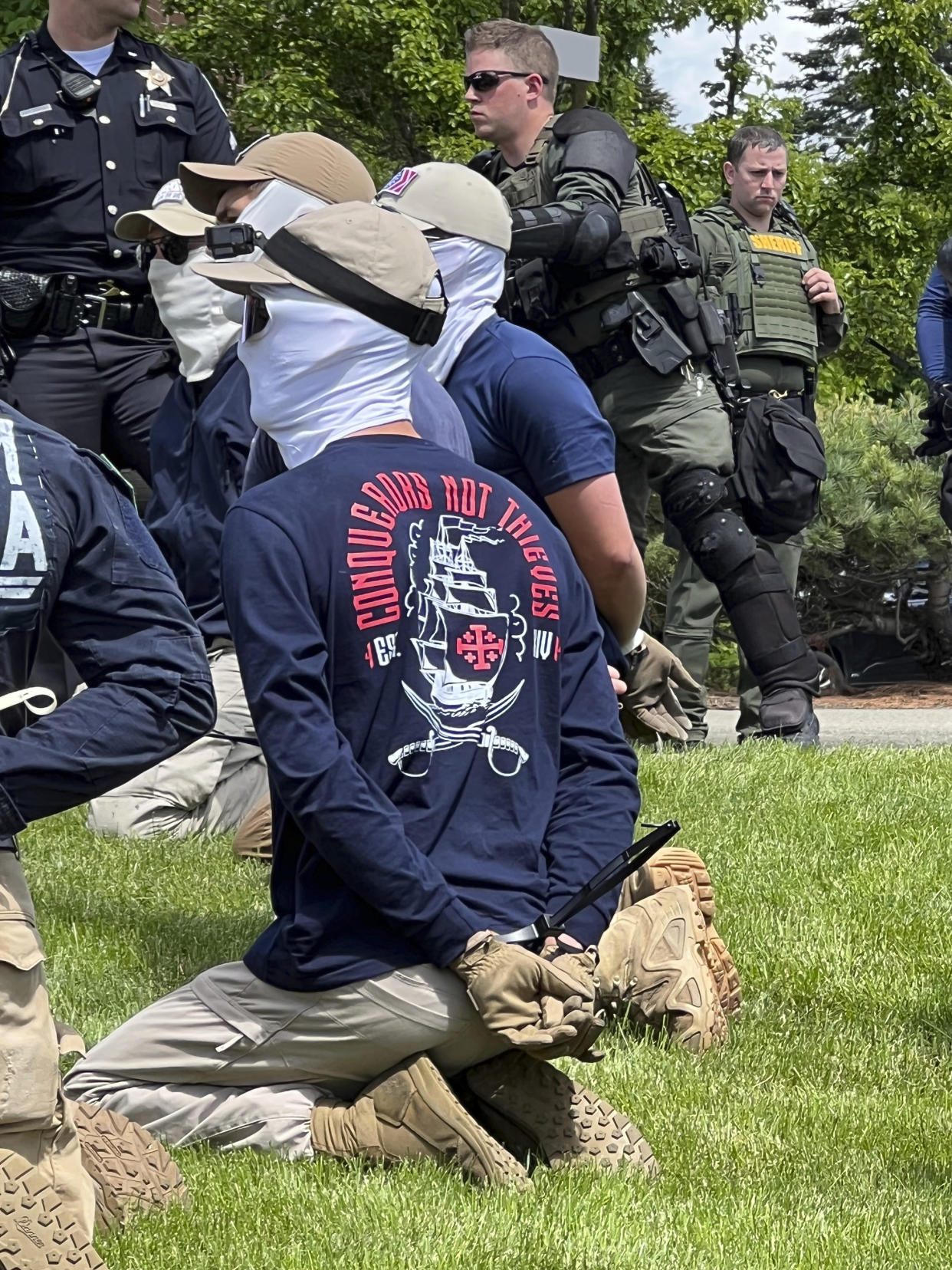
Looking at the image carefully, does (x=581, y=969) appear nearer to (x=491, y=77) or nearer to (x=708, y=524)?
(x=491, y=77)

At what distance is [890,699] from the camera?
1399 centimetres

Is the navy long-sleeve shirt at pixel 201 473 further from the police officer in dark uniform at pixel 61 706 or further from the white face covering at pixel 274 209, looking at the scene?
the police officer in dark uniform at pixel 61 706

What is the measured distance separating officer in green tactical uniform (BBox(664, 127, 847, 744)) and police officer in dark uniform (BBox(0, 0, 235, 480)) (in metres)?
2.89

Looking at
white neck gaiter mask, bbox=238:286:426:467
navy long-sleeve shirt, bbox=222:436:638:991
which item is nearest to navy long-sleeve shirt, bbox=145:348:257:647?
white neck gaiter mask, bbox=238:286:426:467

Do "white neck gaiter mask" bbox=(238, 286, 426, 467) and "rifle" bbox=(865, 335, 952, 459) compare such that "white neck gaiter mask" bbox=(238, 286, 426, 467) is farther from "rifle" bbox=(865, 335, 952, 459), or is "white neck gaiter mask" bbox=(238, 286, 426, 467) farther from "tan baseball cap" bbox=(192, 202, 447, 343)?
"rifle" bbox=(865, 335, 952, 459)

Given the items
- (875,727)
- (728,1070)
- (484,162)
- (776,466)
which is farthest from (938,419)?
(728,1070)

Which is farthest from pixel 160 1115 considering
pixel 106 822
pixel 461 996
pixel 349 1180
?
pixel 106 822

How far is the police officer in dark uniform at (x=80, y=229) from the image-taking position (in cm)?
653

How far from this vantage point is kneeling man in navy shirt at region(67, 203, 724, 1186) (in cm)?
297

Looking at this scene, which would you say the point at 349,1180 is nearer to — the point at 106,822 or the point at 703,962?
the point at 703,962

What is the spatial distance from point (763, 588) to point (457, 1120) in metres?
4.89

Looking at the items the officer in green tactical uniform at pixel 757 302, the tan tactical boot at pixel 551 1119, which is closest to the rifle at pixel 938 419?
the officer in green tactical uniform at pixel 757 302

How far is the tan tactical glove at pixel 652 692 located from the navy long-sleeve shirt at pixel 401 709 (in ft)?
4.37

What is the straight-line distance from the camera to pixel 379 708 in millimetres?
3086
